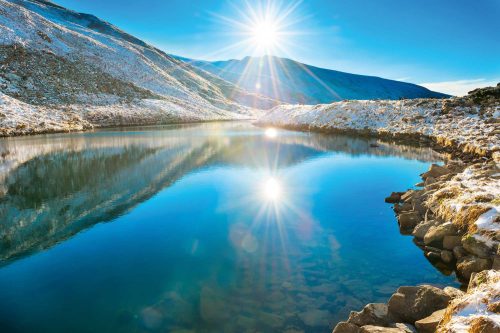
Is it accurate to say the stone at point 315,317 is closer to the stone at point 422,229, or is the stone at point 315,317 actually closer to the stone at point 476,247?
the stone at point 476,247

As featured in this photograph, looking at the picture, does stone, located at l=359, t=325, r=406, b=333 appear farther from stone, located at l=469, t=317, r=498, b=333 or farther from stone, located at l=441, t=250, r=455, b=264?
stone, located at l=441, t=250, r=455, b=264

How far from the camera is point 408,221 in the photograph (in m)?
14.2

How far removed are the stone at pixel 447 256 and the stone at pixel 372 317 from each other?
4.81m

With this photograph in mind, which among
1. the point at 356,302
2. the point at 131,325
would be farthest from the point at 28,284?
the point at 356,302

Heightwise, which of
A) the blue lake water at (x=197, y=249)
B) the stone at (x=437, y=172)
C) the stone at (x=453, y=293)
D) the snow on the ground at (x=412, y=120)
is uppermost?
the snow on the ground at (x=412, y=120)

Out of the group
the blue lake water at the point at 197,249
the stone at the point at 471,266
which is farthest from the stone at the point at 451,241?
the stone at the point at 471,266

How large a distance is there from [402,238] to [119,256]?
1096cm

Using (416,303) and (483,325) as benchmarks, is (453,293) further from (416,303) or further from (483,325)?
(483,325)

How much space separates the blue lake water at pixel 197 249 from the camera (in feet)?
27.9

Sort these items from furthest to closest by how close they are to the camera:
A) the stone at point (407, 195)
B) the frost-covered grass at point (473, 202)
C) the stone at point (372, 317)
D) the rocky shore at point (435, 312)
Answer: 1. the stone at point (407, 195)
2. the frost-covered grass at point (473, 202)
3. the stone at point (372, 317)
4. the rocky shore at point (435, 312)

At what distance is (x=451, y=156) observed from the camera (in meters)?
29.8

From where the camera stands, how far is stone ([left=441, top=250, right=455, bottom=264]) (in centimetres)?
1080

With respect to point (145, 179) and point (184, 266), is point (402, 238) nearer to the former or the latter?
point (184, 266)

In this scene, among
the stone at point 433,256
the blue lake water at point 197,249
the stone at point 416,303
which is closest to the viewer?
the stone at point 416,303
